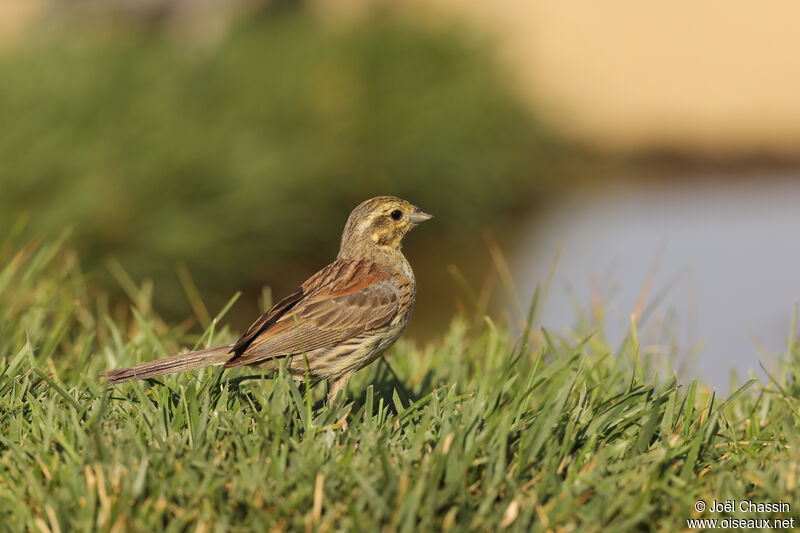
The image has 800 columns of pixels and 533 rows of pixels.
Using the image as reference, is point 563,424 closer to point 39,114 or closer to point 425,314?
point 425,314

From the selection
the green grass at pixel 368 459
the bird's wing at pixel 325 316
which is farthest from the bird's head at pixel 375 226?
the green grass at pixel 368 459

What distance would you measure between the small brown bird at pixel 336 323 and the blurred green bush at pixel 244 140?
5171mm

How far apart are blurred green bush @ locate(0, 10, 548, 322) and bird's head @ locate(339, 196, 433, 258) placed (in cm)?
509

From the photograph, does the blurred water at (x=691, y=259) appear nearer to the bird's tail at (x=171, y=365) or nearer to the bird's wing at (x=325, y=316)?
the bird's wing at (x=325, y=316)

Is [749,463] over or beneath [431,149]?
beneath

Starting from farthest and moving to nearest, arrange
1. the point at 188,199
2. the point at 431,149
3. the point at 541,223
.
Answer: the point at 541,223 → the point at 431,149 → the point at 188,199

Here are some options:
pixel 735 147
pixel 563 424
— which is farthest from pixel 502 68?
pixel 563 424

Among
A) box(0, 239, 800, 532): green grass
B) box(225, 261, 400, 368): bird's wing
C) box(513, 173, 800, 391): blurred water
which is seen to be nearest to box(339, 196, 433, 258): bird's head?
box(225, 261, 400, 368): bird's wing

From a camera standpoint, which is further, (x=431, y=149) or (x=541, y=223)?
(x=541, y=223)

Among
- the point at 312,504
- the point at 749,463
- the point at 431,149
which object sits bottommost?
the point at 312,504

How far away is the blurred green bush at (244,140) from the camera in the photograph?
401 inches

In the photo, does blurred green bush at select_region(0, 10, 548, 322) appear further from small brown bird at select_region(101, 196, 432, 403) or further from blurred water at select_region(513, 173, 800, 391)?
small brown bird at select_region(101, 196, 432, 403)

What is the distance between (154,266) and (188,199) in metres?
1.16

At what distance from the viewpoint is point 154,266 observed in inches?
405
